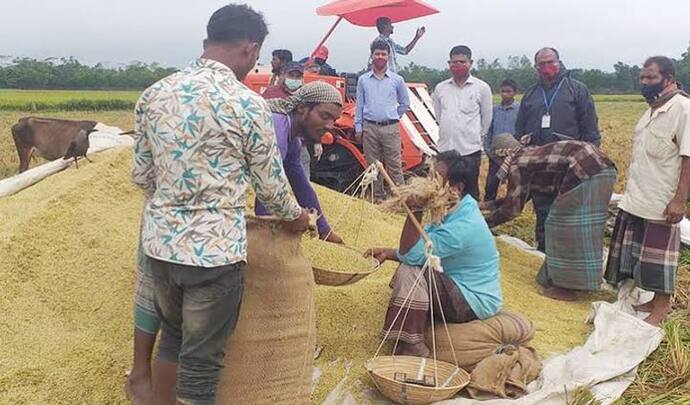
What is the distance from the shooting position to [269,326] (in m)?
2.64

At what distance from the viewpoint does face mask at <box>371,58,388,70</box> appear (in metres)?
5.66

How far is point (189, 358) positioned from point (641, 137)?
277 cm

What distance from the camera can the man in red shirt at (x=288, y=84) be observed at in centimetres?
516

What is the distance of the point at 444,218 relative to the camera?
307 centimetres

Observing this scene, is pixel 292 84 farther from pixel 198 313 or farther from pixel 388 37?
pixel 198 313

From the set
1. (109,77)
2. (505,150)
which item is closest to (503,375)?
(505,150)

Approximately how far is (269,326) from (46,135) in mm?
4605

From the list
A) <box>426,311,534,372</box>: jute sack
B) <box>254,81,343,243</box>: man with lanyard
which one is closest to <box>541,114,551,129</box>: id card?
<box>426,311,534,372</box>: jute sack

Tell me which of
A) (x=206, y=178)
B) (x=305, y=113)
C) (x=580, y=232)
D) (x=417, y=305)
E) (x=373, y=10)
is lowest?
(x=417, y=305)

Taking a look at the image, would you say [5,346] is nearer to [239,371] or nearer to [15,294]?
[15,294]

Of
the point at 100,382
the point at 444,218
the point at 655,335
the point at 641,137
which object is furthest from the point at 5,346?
the point at 641,137

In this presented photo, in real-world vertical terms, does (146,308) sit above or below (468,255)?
below

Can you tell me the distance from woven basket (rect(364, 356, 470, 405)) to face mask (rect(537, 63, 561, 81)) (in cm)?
236

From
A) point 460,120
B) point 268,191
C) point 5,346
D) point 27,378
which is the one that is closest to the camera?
point 268,191
